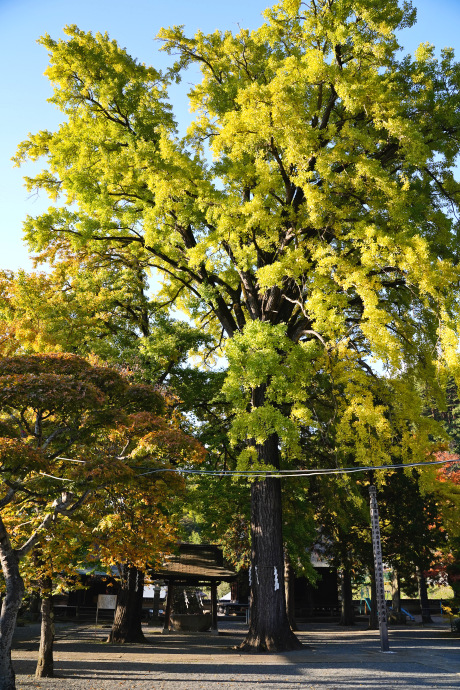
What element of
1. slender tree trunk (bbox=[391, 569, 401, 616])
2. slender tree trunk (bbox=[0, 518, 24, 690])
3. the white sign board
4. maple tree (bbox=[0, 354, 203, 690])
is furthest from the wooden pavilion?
slender tree trunk (bbox=[0, 518, 24, 690])

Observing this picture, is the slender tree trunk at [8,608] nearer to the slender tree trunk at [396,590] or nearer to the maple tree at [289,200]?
the maple tree at [289,200]

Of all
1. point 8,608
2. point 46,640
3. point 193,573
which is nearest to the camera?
point 8,608

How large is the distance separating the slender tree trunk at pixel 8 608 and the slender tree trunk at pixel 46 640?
2570 mm

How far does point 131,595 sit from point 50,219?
13514mm

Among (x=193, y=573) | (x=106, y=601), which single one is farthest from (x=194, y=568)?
(x=106, y=601)

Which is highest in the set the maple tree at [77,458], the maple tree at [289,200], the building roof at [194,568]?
A: the maple tree at [289,200]

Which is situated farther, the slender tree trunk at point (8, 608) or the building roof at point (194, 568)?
the building roof at point (194, 568)

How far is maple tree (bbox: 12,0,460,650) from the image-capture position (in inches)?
488

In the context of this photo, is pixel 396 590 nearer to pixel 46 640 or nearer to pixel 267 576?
pixel 267 576

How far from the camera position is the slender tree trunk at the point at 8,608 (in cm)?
900

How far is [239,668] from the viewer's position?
11719 mm

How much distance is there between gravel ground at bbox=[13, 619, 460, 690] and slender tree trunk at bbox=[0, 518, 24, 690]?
1.03 meters

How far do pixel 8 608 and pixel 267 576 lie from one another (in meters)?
6.80

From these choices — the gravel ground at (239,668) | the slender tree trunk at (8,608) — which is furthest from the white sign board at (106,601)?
the slender tree trunk at (8,608)
